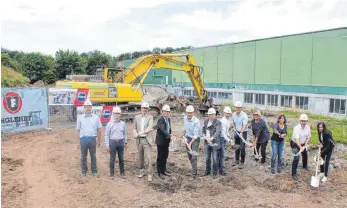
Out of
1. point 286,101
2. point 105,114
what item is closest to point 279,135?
point 105,114

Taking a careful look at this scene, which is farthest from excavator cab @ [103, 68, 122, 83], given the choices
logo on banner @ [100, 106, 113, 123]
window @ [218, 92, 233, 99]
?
window @ [218, 92, 233, 99]

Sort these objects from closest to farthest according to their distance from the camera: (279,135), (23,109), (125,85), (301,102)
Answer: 1. (279,135)
2. (23,109)
3. (125,85)
4. (301,102)

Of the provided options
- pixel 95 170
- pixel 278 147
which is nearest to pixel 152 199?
pixel 95 170

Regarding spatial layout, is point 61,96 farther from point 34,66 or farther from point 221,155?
point 34,66

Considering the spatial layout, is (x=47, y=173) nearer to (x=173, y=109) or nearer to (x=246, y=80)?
(x=173, y=109)

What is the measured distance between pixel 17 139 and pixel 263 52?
21.0m

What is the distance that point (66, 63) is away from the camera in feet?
148

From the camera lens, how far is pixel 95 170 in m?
8.10

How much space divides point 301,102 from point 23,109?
18757mm

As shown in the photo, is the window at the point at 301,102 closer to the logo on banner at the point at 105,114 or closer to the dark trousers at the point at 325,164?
the logo on banner at the point at 105,114

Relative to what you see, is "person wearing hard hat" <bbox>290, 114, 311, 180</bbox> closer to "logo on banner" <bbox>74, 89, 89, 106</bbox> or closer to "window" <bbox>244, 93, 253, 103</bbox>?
"logo on banner" <bbox>74, 89, 89, 106</bbox>

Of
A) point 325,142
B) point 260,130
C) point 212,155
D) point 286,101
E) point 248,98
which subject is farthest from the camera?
point 248,98

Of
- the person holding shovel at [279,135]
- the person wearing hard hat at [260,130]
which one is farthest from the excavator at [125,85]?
the person holding shovel at [279,135]

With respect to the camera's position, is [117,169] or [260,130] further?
[117,169]
